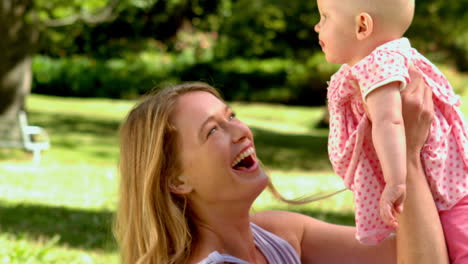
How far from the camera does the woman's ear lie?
265 cm

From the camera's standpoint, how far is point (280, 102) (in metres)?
24.4

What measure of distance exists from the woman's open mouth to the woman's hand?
58 centimetres

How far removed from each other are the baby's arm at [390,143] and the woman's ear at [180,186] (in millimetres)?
771

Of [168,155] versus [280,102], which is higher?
[168,155]

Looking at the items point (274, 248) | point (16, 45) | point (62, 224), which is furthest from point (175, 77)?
point (274, 248)

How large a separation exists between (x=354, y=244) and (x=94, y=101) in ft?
69.3

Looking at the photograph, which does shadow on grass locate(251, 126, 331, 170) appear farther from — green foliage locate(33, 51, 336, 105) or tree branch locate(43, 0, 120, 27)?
green foliage locate(33, 51, 336, 105)

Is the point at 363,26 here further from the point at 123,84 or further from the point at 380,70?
the point at 123,84

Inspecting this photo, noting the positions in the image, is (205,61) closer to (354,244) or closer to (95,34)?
(95,34)

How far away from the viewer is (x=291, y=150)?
1500 centimetres

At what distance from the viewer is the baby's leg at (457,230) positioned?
88.9 inches

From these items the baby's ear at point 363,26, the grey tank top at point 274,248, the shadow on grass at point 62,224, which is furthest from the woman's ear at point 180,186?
the shadow on grass at point 62,224

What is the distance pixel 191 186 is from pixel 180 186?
0.05 meters

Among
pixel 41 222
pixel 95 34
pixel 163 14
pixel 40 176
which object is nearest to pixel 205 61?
pixel 163 14
